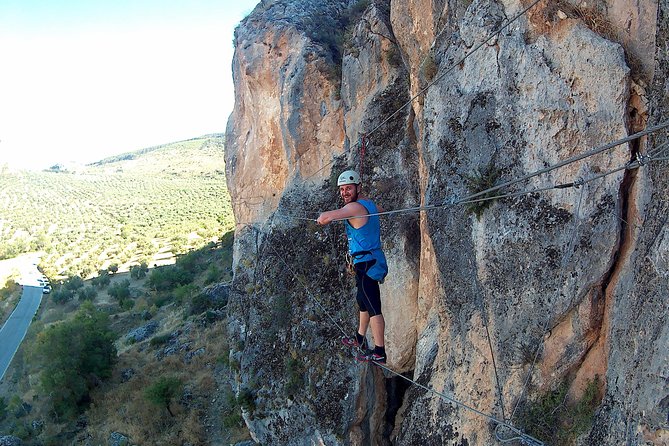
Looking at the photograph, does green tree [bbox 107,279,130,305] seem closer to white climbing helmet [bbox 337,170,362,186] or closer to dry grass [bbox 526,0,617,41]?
white climbing helmet [bbox 337,170,362,186]

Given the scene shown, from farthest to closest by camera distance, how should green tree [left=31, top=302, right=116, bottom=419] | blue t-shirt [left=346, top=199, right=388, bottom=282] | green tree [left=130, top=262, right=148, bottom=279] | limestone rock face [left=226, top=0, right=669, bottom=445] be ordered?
green tree [left=130, top=262, right=148, bottom=279], green tree [left=31, top=302, right=116, bottom=419], blue t-shirt [left=346, top=199, right=388, bottom=282], limestone rock face [left=226, top=0, right=669, bottom=445]

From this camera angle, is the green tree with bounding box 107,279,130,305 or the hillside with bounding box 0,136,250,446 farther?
the green tree with bounding box 107,279,130,305

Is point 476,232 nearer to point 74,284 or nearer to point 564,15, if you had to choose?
point 564,15

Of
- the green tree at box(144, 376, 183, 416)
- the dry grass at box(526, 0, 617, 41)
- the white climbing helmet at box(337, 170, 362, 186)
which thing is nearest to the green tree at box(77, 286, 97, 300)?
the green tree at box(144, 376, 183, 416)

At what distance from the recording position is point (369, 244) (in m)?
7.07

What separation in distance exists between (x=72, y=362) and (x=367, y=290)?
62.1 feet

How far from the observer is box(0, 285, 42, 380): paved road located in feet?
115

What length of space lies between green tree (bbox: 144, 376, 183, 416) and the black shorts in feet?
41.4

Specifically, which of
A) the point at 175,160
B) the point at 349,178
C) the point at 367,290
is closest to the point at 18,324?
the point at 367,290

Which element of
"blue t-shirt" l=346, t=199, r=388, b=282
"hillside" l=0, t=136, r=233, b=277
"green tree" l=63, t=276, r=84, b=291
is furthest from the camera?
"hillside" l=0, t=136, r=233, b=277

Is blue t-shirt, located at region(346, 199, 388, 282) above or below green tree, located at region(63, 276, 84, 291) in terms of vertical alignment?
above

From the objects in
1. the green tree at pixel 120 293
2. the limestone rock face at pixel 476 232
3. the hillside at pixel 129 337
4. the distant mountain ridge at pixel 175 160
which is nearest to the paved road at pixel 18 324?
the hillside at pixel 129 337

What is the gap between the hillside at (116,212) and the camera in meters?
58.7

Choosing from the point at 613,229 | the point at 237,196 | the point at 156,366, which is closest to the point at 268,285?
the point at 237,196
